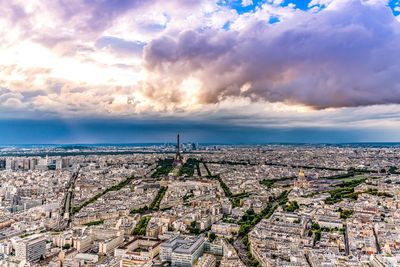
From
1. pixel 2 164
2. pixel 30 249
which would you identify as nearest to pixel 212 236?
pixel 30 249

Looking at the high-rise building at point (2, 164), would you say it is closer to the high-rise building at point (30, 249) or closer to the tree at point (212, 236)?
the high-rise building at point (30, 249)

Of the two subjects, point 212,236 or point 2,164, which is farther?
point 2,164

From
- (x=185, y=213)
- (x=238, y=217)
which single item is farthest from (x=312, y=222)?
(x=185, y=213)

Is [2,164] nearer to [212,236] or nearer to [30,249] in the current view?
[30,249]

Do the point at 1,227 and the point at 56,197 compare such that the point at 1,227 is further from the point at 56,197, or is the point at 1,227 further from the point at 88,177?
Result: the point at 88,177

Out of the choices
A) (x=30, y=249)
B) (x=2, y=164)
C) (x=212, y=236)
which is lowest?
(x=212, y=236)

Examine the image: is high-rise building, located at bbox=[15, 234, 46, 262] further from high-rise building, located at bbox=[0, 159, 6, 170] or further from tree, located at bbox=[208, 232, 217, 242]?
high-rise building, located at bbox=[0, 159, 6, 170]

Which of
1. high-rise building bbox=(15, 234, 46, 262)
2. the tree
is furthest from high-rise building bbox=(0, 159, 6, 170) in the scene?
the tree

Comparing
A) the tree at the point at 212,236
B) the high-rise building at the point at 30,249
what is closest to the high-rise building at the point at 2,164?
the high-rise building at the point at 30,249

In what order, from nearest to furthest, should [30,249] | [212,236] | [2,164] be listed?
[30,249] < [212,236] < [2,164]

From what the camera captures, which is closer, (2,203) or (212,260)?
(212,260)
